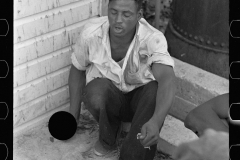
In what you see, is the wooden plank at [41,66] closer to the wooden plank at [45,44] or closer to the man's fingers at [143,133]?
the wooden plank at [45,44]

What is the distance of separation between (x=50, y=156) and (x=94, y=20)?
1174 millimetres

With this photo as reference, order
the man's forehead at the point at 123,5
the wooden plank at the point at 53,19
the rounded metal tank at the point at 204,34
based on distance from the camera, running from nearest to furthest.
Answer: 1. the man's forehead at the point at 123,5
2. the wooden plank at the point at 53,19
3. the rounded metal tank at the point at 204,34

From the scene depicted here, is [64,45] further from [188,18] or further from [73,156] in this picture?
[188,18]

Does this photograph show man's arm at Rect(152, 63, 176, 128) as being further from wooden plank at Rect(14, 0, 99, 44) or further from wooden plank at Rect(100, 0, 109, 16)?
wooden plank at Rect(100, 0, 109, 16)

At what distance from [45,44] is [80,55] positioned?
0.38 m

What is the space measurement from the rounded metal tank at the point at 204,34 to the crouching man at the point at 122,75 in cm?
105

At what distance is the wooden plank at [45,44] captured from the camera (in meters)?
4.07

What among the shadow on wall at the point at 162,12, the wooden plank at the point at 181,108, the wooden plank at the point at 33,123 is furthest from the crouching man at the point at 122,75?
the shadow on wall at the point at 162,12

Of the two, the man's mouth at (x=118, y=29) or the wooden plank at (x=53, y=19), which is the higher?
the man's mouth at (x=118, y=29)

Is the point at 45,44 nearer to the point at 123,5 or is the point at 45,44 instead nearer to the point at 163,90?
the point at 123,5

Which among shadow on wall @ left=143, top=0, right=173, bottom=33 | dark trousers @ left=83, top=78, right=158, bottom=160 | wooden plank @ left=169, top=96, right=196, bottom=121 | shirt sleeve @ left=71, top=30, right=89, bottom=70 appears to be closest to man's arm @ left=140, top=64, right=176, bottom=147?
dark trousers @ left=83, top=78, right=158, bottom=160

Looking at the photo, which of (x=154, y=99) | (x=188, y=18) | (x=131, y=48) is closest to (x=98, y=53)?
(x=131, y=48)

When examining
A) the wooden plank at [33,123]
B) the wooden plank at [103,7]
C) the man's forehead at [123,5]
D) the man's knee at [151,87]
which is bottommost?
the wooden plank at [33,123]

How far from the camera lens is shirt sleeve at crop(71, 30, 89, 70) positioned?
4.00 m
